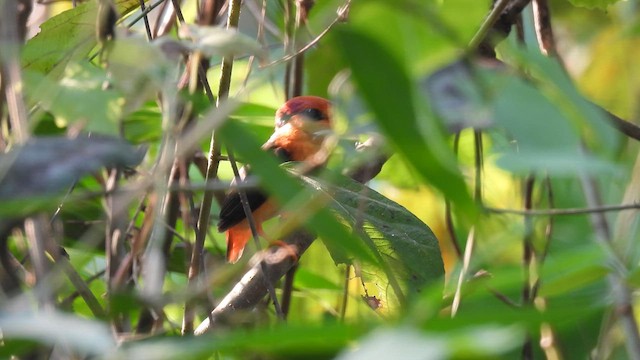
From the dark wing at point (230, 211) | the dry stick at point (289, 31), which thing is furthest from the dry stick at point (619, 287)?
the dark wing at point (230, 211)

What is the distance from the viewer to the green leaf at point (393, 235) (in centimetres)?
164

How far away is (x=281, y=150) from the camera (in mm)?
3256

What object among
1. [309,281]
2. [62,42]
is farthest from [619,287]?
[309,281]

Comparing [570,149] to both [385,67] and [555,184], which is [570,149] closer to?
[385,67]

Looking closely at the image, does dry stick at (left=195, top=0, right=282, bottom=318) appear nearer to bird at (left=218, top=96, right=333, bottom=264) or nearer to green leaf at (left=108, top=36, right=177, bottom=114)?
green leaf at (left=108, top=36, right=177, bottom=114)

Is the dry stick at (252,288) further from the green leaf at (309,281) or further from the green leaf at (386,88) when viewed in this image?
the green leaf at (386,88)

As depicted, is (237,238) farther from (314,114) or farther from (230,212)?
(314,114)

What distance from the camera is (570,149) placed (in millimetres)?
728

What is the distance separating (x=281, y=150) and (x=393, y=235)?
5.14 feet

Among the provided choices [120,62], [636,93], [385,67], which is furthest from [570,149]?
[636,93]

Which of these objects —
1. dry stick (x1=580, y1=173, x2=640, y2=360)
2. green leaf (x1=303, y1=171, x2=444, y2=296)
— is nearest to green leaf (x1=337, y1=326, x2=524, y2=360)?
dry stick (x1=580, y1=173, x2=640, y2=360)

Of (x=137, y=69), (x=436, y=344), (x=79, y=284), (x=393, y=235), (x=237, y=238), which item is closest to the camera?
(x=436, y=344)

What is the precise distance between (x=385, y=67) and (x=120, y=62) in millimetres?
272

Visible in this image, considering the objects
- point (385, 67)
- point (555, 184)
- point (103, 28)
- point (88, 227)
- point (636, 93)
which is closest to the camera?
point (385, 67)
